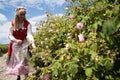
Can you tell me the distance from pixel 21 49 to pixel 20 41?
0.19 m

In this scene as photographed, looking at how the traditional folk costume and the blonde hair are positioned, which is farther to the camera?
the traditional folk costume

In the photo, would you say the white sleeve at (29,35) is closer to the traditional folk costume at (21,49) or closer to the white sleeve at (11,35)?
the traditional folk costume at (21,49)

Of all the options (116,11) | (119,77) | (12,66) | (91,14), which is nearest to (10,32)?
(12,66)

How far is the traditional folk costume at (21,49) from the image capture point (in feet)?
21.9

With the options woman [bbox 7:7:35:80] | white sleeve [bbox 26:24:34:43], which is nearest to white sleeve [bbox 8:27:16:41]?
woman [bbox 7:7:35:80]

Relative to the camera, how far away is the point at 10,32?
6668 mm

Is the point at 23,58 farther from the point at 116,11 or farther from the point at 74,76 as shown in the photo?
the point at 116,11

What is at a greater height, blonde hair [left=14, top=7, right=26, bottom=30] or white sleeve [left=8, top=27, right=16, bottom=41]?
blonde hair [left=14, top=7, right=26, bottom=30]

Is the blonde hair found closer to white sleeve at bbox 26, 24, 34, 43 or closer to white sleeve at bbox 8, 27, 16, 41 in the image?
white sleeve at bbox 8, 27, 16, 41

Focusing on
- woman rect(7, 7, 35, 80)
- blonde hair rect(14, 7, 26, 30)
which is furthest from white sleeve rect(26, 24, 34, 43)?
blonde hair rect(14, 7, 26, 30)

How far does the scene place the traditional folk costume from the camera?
6688 millimetres

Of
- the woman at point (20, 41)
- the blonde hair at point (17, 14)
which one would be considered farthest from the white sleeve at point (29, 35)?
the blonde hair at point (17, 14)

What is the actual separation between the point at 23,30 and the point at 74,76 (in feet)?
9.37

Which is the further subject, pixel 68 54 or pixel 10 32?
pixel 10 32
